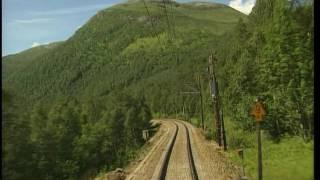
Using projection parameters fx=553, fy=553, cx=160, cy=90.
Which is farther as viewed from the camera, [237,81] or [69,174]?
[237,81]

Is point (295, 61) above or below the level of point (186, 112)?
above

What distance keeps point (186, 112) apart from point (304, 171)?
345ft

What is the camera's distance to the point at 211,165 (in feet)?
87.6

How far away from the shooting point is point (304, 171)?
19.0 m

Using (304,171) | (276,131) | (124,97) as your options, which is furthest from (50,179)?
(124,97)

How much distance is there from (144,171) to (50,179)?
4330 mm

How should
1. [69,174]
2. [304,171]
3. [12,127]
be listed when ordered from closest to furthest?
[12,127]
[304,171]
[69,174]

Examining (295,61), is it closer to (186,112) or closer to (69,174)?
(69,174)

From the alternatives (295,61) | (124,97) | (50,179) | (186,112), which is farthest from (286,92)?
(186,112)

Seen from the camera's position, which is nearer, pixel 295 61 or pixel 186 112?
pixel 295 61
